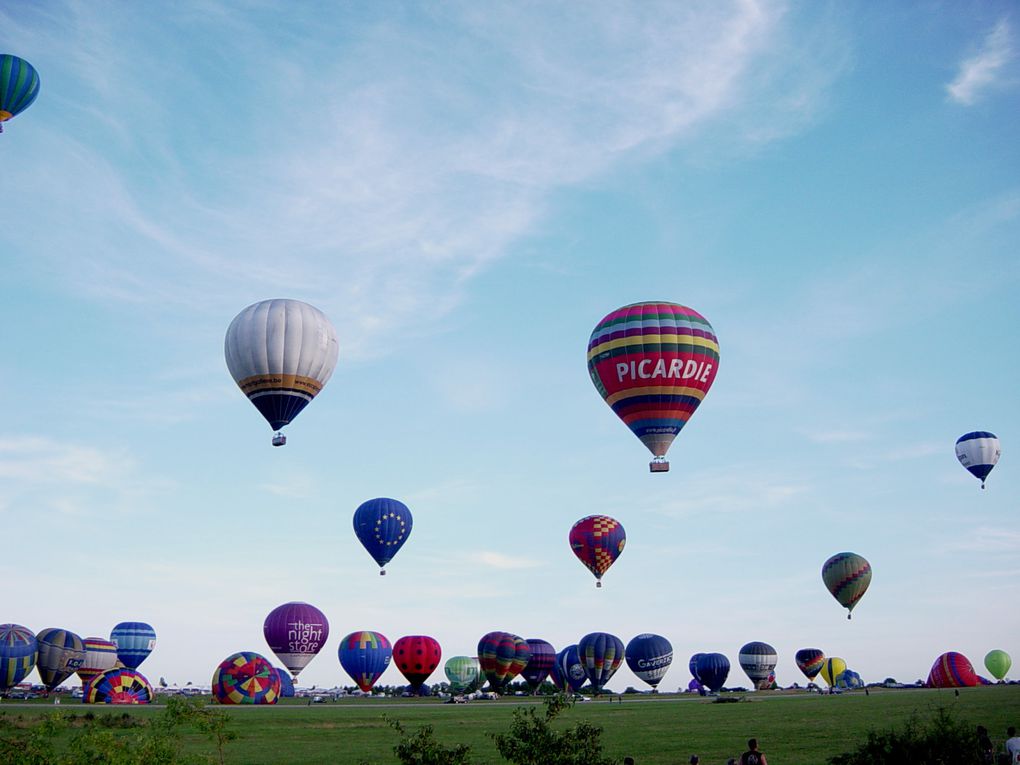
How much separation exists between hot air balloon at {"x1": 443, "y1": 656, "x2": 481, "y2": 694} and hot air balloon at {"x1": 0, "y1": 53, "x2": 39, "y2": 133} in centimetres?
8258

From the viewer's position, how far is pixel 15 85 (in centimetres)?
5912

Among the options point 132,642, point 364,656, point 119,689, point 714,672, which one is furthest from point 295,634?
point 714,672

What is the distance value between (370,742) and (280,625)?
1602 inches

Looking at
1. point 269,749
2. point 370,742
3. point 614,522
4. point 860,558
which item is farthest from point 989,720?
point 860,558

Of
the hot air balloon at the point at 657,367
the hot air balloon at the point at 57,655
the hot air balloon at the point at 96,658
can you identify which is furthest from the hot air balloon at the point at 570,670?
the hot air balloon at the point at 657,367

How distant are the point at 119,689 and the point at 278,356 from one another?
35.2 m

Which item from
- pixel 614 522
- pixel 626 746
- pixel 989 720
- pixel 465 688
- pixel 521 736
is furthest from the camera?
pixel 465 688

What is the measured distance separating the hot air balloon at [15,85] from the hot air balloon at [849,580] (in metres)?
75.9

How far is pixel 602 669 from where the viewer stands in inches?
3873

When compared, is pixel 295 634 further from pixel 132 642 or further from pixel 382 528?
pixel 132 642

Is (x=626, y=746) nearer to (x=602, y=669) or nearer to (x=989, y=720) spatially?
(x=989, y=720)

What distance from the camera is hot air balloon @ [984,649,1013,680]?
395ft

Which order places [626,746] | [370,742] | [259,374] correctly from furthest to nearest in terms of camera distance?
[259,374], [370,742], [626,746]

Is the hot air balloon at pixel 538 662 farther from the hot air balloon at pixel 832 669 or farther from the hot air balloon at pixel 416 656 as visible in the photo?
the hot air balloon at pixel 832 669
